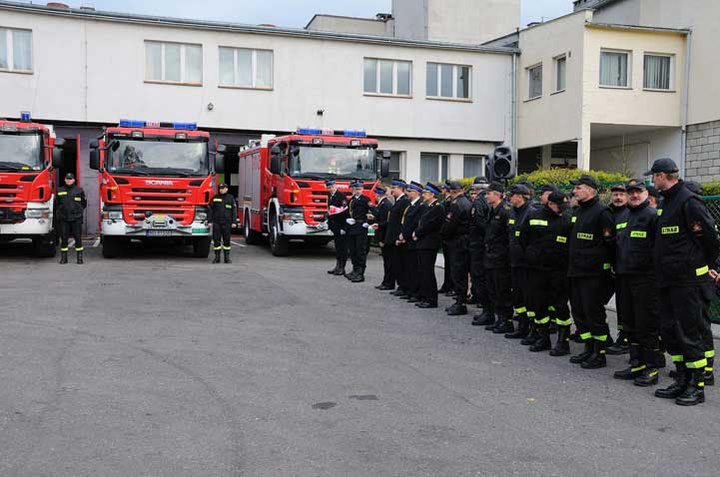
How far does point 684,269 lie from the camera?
253 inches

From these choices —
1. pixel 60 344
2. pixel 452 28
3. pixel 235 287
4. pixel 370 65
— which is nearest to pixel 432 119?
pixel 370 65

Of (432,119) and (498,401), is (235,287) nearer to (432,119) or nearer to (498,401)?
(498,401)

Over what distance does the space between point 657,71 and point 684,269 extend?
22.3 metres

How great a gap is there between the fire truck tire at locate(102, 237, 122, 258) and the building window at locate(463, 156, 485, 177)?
1597 cm

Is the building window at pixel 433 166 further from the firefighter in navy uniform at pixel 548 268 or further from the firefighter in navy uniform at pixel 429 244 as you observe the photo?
the firefighter in navy uniform at pixel 548 268

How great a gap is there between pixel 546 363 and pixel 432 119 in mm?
21728

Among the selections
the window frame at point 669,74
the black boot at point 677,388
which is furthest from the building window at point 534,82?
the black boot at point 677,388

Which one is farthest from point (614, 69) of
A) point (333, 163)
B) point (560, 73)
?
point (333, 163)

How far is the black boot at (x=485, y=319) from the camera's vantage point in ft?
33.1

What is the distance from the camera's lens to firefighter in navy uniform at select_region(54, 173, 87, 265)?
1614 centimetres

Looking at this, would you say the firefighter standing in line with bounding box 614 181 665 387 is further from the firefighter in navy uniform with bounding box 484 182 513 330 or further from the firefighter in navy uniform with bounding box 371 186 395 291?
the firefighter in navy uniform with bounding box 371 186 395 291

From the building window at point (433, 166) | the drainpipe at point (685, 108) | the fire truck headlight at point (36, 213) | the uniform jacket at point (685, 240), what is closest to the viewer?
the uniform jacket at point (685, 240)

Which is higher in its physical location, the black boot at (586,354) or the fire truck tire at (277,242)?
the fire truck tire at (277,242)

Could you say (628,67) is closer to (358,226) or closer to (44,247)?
(358,226)
